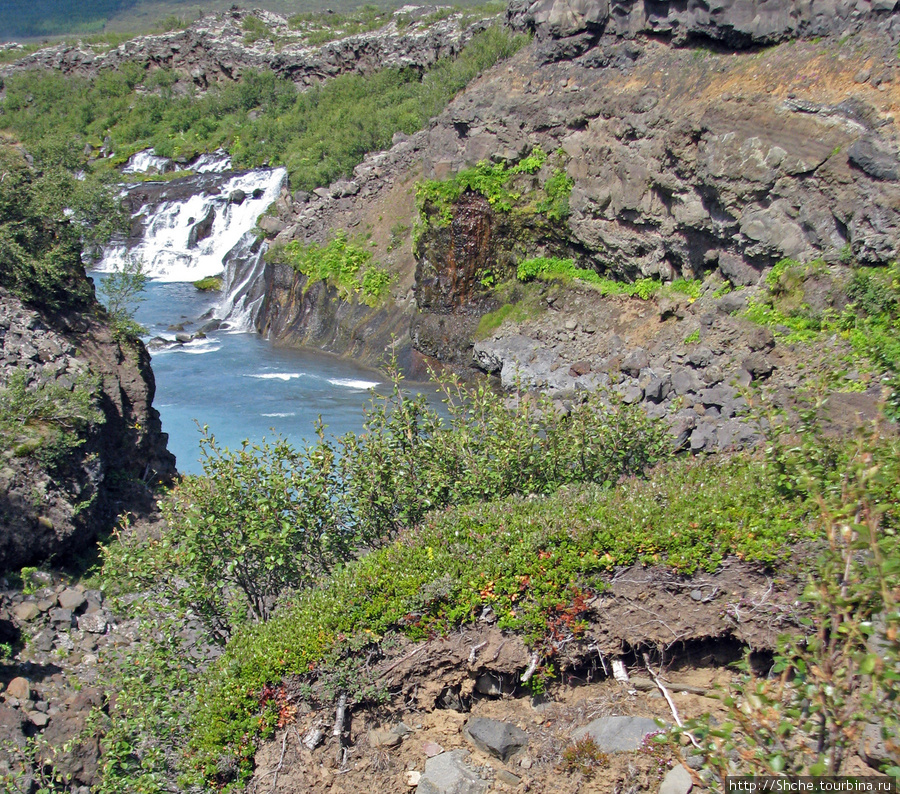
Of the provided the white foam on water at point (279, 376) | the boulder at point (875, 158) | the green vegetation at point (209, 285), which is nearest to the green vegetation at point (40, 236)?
the white foam on water at point (279, 376)

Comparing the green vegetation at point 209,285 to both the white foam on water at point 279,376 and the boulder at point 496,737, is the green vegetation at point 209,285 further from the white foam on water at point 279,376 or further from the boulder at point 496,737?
the boulder at point 496,737

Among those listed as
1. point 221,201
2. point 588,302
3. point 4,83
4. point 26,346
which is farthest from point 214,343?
point 4,83

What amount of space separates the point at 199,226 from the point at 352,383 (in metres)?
15.2

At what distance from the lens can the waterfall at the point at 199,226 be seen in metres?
32.4

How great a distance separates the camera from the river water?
764 inches

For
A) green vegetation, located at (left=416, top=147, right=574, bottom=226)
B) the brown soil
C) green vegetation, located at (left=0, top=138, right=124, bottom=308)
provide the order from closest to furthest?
the brown soil < green vegetation, located at (left=0, top=138, right=124, bottom=308) < green vegetation, located at (left=416, top=147, right=574, bottom=226)

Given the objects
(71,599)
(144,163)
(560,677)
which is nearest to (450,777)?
(560,677)

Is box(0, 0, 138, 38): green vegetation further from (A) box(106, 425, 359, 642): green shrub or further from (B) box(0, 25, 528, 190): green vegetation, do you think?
(A) box(106, 425, 359, 642): green shrub

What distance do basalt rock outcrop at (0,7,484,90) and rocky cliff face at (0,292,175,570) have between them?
98.8 ft

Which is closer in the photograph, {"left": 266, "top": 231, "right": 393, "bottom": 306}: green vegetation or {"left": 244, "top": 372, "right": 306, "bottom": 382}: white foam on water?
{"left": 244, "top": 372, "right": 306, "bottom": 382}: white foam on water

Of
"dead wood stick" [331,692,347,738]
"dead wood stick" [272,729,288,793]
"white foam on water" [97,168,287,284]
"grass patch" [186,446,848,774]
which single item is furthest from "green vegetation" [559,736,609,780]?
"white foam on water" [97,168,287,284]

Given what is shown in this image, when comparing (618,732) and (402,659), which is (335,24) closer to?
(402,659)

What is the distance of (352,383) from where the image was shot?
A: 2284 cm

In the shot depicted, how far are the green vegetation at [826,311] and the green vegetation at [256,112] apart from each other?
1534cm
